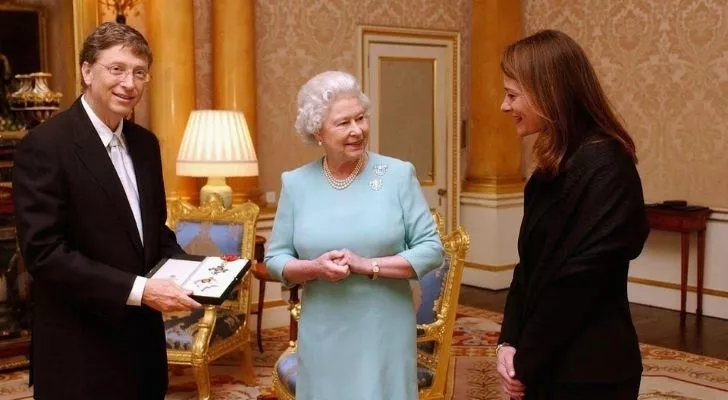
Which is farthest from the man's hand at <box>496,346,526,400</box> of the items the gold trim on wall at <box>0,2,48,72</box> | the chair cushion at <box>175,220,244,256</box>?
the gold trim on wall at <box>0,2,48,72</box>

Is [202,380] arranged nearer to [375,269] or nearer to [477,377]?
[477,377]

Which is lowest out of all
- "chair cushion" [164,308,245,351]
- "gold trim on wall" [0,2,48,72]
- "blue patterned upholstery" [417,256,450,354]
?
"chair cushion" [164,308,245,351]

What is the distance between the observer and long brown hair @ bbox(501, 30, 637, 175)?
6.39 ft

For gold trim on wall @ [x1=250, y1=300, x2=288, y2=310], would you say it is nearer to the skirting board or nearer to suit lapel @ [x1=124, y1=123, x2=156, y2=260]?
the skirting board

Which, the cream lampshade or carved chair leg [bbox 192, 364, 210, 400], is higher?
the cream lampshade

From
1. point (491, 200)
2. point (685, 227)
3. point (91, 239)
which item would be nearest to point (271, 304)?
point (491, 200)

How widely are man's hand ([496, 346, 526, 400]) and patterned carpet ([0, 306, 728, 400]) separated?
→ 7.49 feet

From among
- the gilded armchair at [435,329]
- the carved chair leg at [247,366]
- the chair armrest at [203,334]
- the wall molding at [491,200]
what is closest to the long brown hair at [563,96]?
the gilded armchair at [435,329]

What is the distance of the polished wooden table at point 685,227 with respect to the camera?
627 cm

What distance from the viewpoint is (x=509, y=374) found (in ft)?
6.84

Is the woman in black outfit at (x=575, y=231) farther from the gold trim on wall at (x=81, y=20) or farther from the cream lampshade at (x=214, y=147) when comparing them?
the gold trim on wall at (x=81, y=20)

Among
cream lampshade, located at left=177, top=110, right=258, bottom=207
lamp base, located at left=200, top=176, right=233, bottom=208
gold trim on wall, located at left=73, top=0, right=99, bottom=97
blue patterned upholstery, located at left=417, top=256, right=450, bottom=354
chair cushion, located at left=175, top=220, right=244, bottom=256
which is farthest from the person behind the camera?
gold trim on wall, located at left=73, top=0, right=99, bottom=97

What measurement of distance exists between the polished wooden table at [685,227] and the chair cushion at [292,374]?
365cm

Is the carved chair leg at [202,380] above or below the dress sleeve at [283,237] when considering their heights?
below
